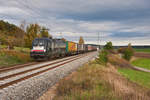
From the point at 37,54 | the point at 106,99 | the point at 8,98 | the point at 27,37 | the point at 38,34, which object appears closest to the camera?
the point at 106,99

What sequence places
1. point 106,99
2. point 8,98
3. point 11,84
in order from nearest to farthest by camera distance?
point 106,99 → point 8,98 → point 11,84

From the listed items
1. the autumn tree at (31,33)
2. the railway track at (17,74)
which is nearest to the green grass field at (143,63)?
the autumn tree at (31,33)

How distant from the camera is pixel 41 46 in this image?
55.8 ft

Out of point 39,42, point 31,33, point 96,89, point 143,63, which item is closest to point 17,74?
point 96,89

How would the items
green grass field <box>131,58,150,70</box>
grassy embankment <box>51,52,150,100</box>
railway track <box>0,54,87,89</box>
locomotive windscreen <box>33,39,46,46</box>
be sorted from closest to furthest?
grassy embankment <box>51,52,150,100</box> → railway track <box>0,54,87,89</box> → locomotive windscreen <box>33,39,46,46</box> → green grass field <box>131,58,150,70</box>

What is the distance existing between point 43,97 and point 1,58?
12.2 metres

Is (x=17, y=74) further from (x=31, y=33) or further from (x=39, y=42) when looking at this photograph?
(x=31, y=33)

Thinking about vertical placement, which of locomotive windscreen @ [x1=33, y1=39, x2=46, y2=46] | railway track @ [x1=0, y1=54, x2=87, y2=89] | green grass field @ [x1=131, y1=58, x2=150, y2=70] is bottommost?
green grass field @ [x1=131, y1=58, x2=150, y2=70]

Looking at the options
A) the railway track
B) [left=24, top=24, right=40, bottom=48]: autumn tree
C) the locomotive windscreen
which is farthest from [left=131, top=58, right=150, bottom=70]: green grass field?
the railway track

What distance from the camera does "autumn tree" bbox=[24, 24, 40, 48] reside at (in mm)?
32781

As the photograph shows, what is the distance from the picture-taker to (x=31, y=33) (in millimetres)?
32969

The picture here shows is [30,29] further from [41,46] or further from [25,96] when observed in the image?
[25,96]

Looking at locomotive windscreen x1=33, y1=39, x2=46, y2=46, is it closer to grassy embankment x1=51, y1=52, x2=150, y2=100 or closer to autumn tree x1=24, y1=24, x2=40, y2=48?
grassy embankment x1=51, y1=52, x2=150, y2=100

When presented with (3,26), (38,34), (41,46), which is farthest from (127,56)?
(3,26)
